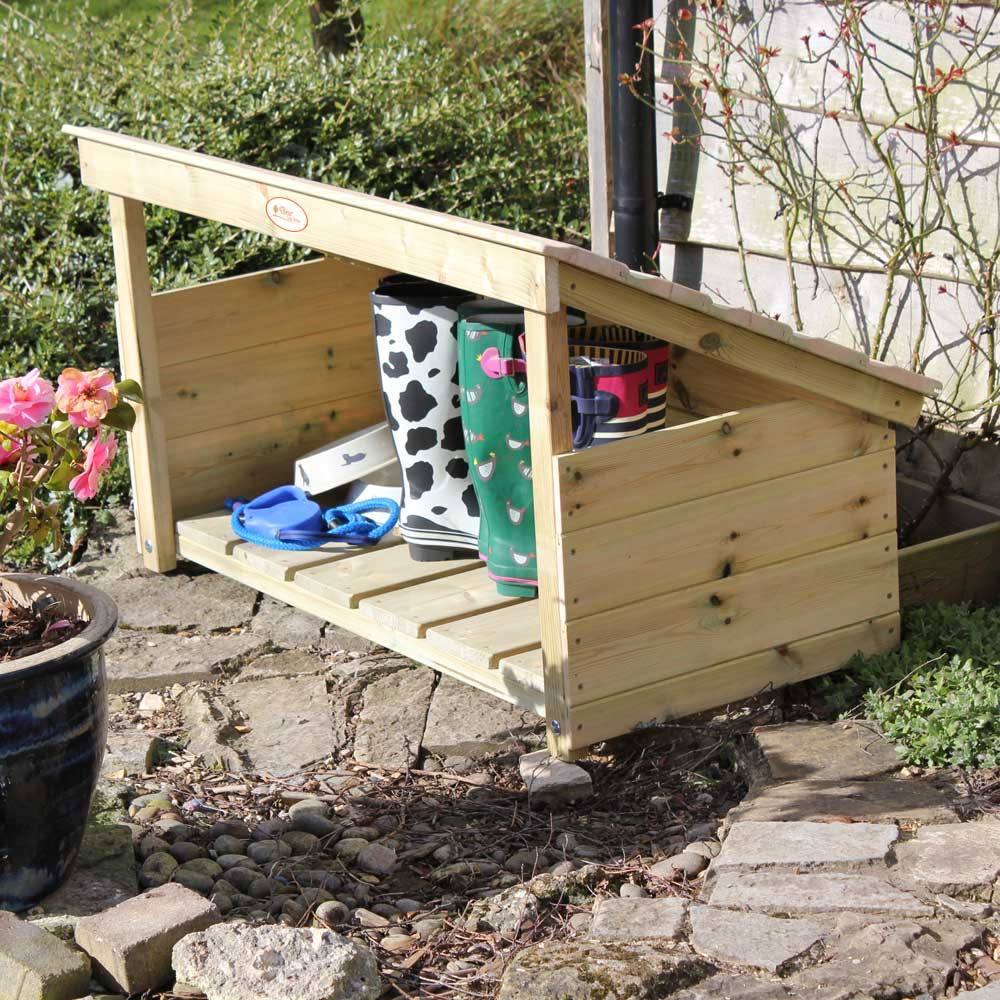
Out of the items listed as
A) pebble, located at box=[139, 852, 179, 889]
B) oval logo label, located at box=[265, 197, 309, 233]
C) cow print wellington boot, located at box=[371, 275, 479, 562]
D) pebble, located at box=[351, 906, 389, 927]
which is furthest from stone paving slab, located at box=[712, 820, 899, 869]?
oval logo label, located at box=[265, 197, 309, 233]

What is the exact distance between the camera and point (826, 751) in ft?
10.8

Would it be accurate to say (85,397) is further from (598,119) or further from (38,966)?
(598,119)

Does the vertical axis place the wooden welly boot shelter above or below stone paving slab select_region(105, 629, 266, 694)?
above

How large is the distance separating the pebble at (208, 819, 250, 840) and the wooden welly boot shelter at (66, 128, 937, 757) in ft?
2.03

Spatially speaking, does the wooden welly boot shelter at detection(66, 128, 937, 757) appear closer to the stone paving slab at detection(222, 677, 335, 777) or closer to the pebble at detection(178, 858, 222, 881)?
the stone paving slab at detection(222, 677, 335, 777)

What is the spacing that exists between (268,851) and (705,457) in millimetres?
1255

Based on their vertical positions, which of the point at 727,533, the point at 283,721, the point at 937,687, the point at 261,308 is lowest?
the point at 283,721

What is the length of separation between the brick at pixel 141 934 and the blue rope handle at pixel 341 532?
66.2 inches

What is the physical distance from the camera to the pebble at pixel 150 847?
3.01 metres

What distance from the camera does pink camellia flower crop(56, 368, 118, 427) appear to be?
2633 millimetres

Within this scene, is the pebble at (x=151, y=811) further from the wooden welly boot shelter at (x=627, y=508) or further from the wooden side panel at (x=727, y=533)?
the wooden side panel at (x=727, y=533)

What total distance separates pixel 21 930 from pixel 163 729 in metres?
1.31

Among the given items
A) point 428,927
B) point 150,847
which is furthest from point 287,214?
point 428,927

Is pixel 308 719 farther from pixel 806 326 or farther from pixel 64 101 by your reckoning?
pixel 64 101
